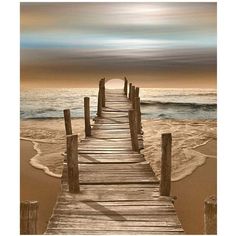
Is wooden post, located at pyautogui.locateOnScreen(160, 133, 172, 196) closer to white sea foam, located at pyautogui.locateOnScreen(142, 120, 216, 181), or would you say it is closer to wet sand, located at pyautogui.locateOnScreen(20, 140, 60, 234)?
white sea foam, located at pyautogui.locateOnScreen(142, 120, 216, 181)

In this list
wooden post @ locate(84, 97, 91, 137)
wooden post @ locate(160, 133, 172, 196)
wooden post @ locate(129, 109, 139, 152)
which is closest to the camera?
wooden post @ locate(160, 133, 172, 196)

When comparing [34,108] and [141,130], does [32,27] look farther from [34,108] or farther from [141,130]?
[141,130]

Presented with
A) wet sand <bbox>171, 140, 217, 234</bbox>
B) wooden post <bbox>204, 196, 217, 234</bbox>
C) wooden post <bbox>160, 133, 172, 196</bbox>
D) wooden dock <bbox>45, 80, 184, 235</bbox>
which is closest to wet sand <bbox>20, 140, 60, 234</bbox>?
wooden dock <bbox>45, 80, 184, 235</bbox>

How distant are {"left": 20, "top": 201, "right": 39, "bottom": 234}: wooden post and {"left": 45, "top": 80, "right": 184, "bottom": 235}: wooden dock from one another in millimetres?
377

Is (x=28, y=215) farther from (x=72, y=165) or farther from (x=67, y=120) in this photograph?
(x=67, y=120)

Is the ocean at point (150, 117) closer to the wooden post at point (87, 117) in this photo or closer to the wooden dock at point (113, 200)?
the wooden post at point (87, 117)

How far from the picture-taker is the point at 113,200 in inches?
150

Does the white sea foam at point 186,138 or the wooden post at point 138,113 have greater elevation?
the wooden post at point 138,113

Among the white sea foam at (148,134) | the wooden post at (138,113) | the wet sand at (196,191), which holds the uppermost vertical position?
the wooden post at (138,113)

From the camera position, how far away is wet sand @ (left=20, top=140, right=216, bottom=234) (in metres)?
3.98

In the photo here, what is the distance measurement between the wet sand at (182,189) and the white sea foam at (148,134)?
65 mm

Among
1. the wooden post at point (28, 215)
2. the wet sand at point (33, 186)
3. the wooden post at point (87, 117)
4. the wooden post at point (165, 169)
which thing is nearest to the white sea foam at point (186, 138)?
the wooden post at point (165, 169)

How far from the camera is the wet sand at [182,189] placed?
157 inches

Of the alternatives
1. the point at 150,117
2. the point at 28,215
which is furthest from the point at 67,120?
the point at 28,215
